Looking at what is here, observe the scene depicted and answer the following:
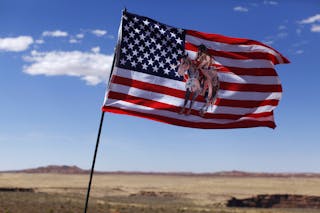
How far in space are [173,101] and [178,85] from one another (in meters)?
0.42

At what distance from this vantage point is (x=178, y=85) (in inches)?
414

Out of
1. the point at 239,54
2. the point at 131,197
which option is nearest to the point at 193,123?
the point at 239,54

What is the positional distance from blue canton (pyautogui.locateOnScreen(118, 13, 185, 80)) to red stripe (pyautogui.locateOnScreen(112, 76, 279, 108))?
29cm

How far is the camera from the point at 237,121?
10.9 meters

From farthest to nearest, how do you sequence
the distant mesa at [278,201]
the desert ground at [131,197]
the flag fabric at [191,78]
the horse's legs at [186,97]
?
the distant mesa at [278,201] → the desert ground at [131,197] → the horse's legs at [186,97] → the flag fabric at [191,78]

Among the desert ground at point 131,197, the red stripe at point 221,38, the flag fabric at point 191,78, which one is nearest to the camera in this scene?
the flag fabric at point 191,78

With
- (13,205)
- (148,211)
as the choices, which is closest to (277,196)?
(148,211)

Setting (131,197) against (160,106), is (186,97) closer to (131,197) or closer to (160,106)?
(160,106)

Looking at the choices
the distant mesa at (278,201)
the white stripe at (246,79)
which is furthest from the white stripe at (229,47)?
the distant mesa at (278,201)

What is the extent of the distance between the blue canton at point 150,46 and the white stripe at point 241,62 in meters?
0.45

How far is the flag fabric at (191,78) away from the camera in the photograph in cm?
1001

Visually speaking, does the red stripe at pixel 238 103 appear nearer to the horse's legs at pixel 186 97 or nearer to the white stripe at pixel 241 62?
the horse's legs at pixel 186 97

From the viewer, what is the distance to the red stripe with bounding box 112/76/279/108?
32.4ft

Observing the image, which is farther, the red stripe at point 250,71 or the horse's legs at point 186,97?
the red stripe at point 250,71
